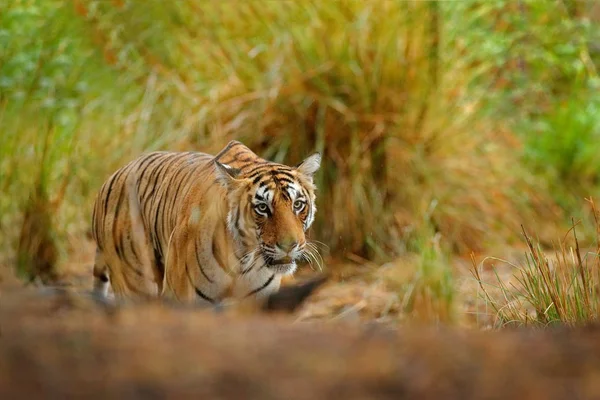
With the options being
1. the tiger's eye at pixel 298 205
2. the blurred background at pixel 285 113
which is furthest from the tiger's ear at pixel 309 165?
the blurred background at pixel 285 113

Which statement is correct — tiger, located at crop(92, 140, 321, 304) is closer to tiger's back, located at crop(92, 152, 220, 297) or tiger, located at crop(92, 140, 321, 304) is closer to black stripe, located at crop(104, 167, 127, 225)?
tiger's back, located at crop(92, 152, 220, 297)

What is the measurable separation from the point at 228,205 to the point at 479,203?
3361mm

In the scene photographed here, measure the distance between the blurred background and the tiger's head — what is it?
2.37m

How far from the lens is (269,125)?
7.49 metres

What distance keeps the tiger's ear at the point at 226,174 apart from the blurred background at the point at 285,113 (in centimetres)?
246

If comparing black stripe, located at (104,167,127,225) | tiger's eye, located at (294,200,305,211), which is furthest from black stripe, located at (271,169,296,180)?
black stripe, located at (104,167,127,225)

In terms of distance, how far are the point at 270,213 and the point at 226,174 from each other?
29cm

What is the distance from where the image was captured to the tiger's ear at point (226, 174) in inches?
185

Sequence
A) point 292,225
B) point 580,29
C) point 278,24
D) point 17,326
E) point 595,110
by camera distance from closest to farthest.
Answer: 1. point 17,326
2. point 292,225
3. point 278,24
4. point 595,110
5. point 580,29

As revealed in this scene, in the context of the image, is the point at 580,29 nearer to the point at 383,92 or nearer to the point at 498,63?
the point at 498,63

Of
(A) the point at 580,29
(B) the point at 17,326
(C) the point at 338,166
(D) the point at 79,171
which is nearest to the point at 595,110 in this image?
(A) the point at 580,29

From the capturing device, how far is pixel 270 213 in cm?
462

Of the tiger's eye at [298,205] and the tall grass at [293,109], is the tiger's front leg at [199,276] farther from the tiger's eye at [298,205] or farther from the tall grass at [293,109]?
the tall grass at [293,109]

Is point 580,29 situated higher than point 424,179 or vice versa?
point 580,29
